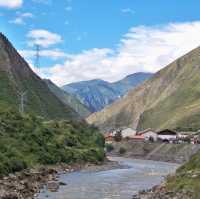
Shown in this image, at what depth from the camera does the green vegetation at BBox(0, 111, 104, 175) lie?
102806mm

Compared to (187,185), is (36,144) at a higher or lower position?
higher

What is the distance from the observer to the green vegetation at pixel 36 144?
102806mm

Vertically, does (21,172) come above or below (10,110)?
below

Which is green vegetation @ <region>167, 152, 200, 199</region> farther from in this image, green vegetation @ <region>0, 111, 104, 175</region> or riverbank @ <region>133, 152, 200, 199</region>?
green vegetation @ <region>0, 111, 104, 175</region>

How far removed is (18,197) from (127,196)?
15479 mm

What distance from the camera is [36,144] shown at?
129250 mm

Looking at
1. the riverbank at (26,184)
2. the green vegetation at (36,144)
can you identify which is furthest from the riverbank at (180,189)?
the green vegetation at (36,144)

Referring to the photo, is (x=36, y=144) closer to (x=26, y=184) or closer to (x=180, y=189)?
(x=26, y=184)

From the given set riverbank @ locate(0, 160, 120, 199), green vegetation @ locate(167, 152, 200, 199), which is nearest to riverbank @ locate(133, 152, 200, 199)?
green vegetation @ locate(167, 152, 200, 199)

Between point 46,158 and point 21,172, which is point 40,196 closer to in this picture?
point 21,172

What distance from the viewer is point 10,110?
148375 mm

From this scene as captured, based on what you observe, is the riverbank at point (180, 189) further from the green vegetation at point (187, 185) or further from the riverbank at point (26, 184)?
the riverbank at point (26, 184)

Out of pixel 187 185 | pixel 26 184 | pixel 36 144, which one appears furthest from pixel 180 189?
pixel 36 144

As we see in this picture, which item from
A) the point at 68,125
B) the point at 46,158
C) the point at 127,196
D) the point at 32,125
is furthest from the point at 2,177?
the point at 68,125
